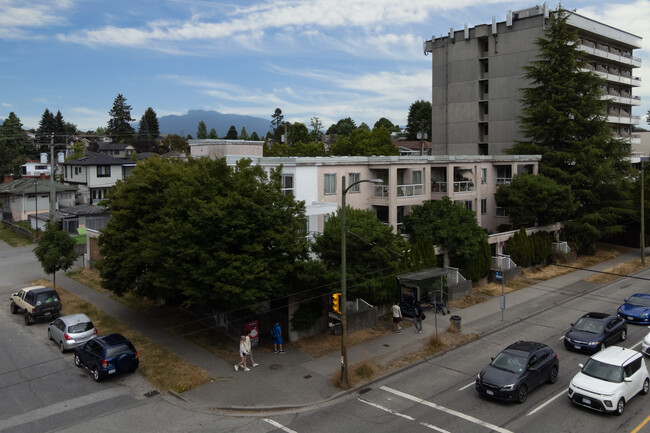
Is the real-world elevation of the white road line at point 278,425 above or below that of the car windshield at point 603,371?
below

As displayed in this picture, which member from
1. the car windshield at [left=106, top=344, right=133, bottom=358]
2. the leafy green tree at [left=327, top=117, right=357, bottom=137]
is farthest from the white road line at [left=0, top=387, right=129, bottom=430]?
the leafy green tree at [left=327, top=117, right=357, bottom=137]

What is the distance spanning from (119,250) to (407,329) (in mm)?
15806

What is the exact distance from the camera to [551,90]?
46.7 metres

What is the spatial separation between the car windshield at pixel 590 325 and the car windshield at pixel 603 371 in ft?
19.6

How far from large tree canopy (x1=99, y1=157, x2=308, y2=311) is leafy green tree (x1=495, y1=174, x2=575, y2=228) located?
23445mm

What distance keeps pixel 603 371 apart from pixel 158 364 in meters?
18.0

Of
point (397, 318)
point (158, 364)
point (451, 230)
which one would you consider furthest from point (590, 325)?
point (158, 364)

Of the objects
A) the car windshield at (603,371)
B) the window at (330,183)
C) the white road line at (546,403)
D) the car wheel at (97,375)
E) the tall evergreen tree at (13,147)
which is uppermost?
the tall evergreen tree at (13,147)

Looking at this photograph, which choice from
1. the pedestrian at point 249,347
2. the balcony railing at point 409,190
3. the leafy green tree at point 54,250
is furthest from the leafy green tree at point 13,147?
the pedestrian at point 249,347

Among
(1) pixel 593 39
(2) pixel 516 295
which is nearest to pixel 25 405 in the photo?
(2) pixel 516 295

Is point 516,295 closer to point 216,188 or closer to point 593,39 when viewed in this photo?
point 216,188

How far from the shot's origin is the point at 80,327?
24.6 m

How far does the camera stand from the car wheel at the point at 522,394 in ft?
59.6

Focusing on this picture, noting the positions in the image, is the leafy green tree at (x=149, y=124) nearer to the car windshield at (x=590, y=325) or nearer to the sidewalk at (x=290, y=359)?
the sidewalk at (x=290, y=359)
